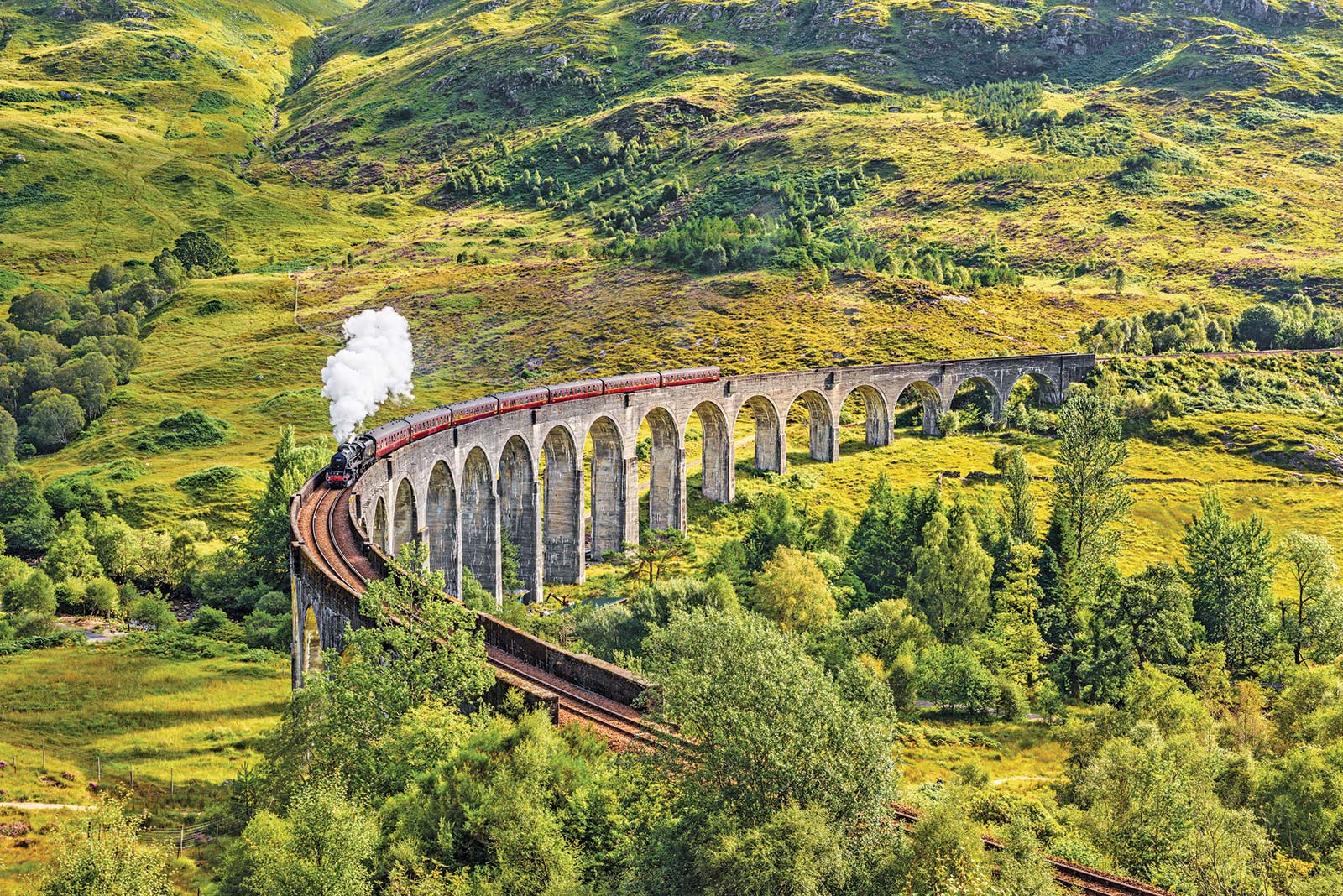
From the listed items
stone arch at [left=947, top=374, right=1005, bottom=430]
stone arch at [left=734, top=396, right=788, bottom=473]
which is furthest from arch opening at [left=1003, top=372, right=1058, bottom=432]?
stone arch at [left=734, top=396, right=788, bottom=473]

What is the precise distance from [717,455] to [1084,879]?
65759 mm

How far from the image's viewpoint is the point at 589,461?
97.5 metres

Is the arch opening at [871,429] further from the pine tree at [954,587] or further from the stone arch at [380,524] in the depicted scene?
the stone arch at [380,524]

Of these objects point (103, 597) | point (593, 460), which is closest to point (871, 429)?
point (593, 460)

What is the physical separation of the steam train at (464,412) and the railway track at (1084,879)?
110ft

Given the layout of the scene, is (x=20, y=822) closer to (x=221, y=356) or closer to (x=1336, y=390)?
(x=221, y=356)

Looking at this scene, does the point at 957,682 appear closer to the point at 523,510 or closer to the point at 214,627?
the point at 523,510

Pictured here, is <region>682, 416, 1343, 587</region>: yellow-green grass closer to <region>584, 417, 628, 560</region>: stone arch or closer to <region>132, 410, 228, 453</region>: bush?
<region>584, 417, 628, 560</region>: stone arch

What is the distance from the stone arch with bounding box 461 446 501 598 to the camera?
218 ft

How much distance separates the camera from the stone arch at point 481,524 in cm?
6650

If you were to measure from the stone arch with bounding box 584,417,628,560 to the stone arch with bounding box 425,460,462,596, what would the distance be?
19459 mm

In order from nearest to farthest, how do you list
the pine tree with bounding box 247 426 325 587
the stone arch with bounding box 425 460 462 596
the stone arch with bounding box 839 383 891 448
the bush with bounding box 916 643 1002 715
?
the bush with bounding box 916 643 1002 715 → the stone arch with bounding box 425 460 462 596 → the pine tree with bounding box 247 426 325 587 → the stone arch with bounding box 839 383 891 448

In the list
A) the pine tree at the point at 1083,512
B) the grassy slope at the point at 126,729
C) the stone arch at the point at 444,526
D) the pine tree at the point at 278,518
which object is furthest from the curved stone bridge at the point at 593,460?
the pine tree at the point at 1083,512

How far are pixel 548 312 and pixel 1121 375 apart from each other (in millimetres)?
76346
